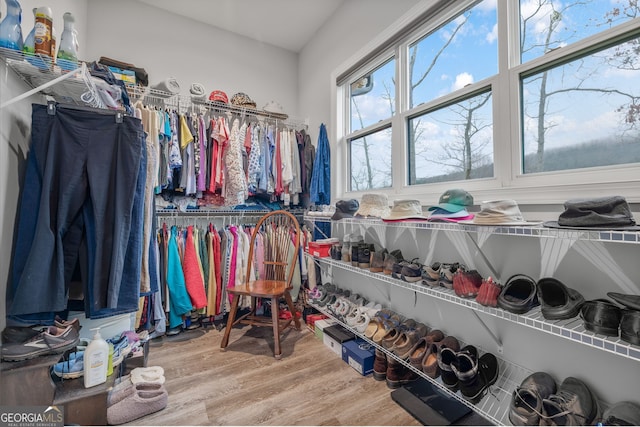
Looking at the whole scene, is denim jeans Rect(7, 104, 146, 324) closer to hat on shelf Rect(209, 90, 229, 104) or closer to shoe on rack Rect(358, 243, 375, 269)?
shoe on rack Rect(358, 243, 375, 269)

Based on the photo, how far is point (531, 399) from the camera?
3.55ft

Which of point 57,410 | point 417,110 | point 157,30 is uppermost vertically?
point 157,30

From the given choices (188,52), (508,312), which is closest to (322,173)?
(188,52)

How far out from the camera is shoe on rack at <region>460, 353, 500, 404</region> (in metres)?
1.24

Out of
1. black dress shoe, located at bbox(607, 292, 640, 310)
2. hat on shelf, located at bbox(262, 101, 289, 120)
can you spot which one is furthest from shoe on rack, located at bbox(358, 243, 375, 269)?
hat on shelf, located at bbox(262, 101, 289, 120)

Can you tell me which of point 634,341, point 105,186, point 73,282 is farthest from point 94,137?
point 634,341

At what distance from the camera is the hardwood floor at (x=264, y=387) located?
4.65 ft

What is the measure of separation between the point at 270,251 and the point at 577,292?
220 cm

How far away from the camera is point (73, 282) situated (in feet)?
4.31

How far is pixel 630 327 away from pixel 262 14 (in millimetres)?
3644

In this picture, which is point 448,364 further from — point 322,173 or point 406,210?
point 322,173

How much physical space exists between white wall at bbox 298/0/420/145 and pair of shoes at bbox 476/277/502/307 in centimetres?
197

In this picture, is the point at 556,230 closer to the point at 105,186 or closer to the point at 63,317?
the point at 105,186

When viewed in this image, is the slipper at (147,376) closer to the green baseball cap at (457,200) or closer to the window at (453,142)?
the green baseball cap at (457,200)
